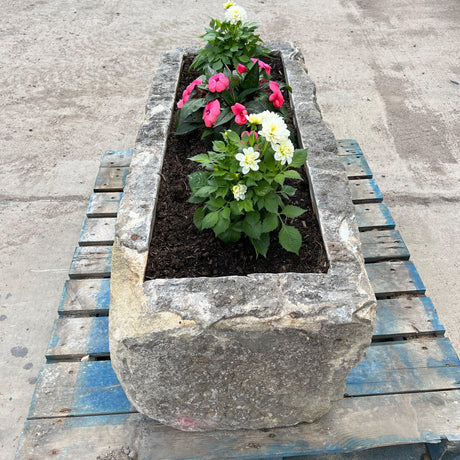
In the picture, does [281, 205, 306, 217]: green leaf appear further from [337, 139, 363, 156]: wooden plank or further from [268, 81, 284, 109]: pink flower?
[337, 139, 363, 156]: wooden plank

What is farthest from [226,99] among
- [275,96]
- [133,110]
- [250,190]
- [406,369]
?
[133,110]

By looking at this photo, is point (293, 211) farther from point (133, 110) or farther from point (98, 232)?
point (133, 110)

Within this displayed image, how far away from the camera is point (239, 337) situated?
132cm

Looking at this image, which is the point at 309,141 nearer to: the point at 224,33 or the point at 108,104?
the point at 224,33

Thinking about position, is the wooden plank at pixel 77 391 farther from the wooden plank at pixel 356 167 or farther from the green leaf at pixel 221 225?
the wooden plank at pixel 356 167

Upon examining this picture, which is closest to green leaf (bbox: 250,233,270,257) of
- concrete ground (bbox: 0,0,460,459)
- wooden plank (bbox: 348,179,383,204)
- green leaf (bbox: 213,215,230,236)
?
green leaf (bbox: 213,215,230,236)

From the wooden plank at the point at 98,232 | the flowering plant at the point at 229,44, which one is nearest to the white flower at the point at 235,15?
the flowering plant at the point at 229,44

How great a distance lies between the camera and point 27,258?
2.59 meters

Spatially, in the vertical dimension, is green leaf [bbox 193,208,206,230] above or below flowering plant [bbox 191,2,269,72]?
below

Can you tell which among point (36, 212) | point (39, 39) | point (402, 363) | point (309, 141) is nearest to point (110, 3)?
point (39, 39)

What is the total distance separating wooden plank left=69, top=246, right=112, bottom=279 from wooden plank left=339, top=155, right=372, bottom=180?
1350 millimetres

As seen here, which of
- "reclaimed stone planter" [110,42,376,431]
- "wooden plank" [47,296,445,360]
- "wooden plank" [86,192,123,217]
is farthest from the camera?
"wooden plank" [86,192,123,217]

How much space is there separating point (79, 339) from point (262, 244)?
819 mm

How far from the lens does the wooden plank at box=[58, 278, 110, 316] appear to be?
1954 millimetres
